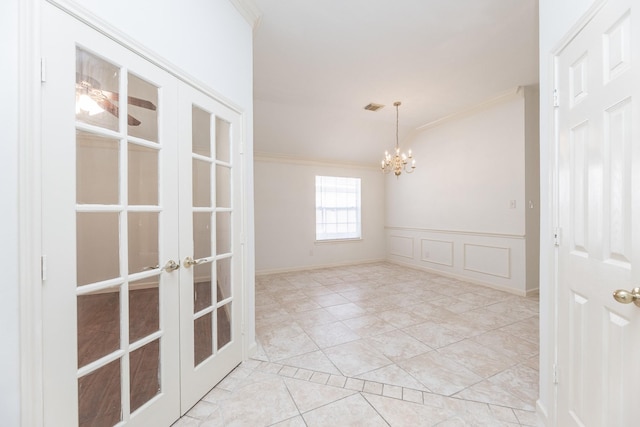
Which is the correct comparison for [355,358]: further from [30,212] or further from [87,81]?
[87,81]

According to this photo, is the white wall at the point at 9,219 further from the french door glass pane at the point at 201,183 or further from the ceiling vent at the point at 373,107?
the ceiling vent at the point at 373,107

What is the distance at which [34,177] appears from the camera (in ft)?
3.23

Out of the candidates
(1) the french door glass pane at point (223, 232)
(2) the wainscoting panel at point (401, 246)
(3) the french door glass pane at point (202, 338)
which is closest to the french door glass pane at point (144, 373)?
(3) the french door glass pane at point (202, 338)

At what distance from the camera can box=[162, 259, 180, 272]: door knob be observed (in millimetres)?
1538

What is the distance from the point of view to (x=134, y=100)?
55.2 inches

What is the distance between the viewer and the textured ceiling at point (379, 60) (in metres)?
2.30

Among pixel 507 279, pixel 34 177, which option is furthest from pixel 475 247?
pixel 34 177

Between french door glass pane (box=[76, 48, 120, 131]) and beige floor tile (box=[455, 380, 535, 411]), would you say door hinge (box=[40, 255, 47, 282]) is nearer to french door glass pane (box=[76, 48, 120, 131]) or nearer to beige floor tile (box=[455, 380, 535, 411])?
french door glass pane (box=[76, 48, 120, 131])

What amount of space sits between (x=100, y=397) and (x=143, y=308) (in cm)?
40

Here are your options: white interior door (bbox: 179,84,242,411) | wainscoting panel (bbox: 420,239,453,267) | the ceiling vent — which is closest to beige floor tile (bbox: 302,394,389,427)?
white interior door (bbox: 179,84,242,411)

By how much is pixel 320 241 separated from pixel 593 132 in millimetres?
5022

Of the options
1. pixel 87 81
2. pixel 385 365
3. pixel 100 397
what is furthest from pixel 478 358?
pixel 87 81

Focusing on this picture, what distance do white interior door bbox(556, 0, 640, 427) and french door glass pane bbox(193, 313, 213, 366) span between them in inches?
81.7

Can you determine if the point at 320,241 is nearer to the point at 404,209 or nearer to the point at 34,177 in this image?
the point at 404,209
